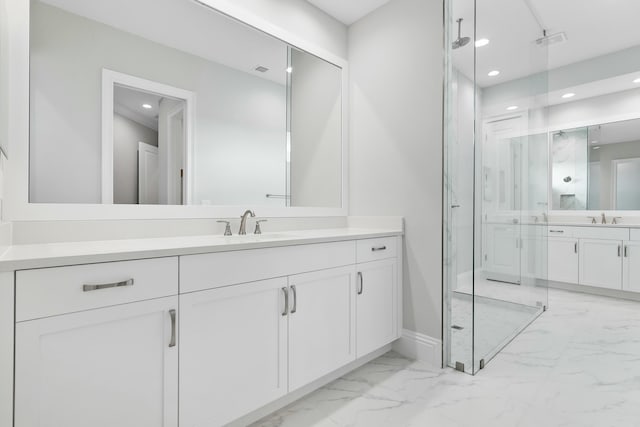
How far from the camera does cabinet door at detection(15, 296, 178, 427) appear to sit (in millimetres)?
885

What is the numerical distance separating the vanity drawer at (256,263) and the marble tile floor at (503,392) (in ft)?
2.32

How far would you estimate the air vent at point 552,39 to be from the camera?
293cm

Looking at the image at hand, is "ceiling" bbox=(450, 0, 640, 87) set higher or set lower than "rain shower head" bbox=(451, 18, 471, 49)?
higher

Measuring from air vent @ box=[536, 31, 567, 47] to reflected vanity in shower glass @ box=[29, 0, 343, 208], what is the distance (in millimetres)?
2122

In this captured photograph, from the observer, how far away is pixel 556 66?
3697 mm

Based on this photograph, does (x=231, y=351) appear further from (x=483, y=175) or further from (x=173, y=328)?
(x=483, y=175)

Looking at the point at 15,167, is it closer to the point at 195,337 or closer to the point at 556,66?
the point at 195,337

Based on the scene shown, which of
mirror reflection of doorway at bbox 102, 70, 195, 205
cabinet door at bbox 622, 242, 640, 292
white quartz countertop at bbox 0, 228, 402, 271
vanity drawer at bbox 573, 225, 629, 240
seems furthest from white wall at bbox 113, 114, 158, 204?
cabinet door at bbox 622, 242, 640, 292

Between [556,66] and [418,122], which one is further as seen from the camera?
[556,66]

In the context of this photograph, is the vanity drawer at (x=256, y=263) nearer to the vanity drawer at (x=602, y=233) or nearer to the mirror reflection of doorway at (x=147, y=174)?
the mirror reflection of doorway at (x=147, y=174)

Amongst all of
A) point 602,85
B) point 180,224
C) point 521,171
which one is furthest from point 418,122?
point 602,85

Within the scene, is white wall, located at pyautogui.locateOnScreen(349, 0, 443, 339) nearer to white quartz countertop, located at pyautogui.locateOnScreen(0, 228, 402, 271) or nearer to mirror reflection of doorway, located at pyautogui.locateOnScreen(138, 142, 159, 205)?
white quartz countertop, located at pyautogui.locateOnScreen(0, 228, 402, 271)

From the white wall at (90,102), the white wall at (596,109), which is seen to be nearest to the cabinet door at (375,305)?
the white wall at (90,102)

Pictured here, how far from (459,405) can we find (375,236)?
986mm
